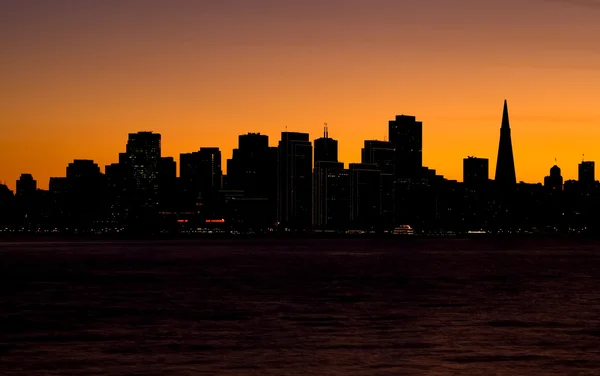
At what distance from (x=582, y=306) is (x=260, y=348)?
106ft

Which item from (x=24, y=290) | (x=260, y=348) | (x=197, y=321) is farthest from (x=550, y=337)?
(x=24, y=290)

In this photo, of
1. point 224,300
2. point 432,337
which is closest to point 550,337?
point 432,337

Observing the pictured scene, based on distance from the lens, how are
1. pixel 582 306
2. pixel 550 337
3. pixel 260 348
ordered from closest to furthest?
→ pixel 260 348
pixel 550 337
pixel 582 306

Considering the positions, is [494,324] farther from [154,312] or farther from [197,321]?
[154,312]

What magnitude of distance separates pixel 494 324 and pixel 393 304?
17170 mm

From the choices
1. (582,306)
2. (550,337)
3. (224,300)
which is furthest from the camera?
(224,300)

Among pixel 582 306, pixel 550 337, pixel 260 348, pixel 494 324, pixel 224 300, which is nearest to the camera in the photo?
pixel 260 348

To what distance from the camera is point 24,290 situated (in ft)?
313

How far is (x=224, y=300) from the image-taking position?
265 ft

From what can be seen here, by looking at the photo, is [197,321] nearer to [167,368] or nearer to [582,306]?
[167,368]

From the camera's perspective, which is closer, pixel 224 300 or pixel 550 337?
pixel 550 337

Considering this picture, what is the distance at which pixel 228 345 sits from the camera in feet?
163

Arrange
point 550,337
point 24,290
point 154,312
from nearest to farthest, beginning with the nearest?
1. point 550,337
2. point 154,312
3. point 24,290

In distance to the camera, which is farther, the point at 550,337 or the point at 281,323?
the point at 281,323
